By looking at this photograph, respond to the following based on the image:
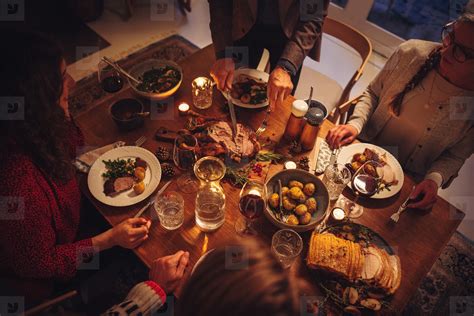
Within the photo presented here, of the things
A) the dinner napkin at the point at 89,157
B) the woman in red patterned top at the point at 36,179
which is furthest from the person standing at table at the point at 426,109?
the woman in red patterned top at the point at 36,179

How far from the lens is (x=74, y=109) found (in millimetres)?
3137

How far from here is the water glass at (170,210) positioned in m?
1.43

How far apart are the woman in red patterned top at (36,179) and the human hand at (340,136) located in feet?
3.24

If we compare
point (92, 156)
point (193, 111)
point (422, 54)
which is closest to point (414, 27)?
point (422, 54)

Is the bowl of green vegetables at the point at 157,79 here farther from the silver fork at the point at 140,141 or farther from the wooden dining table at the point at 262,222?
the silver fork at the point at 140,141

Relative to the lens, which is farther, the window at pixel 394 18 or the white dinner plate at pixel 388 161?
the window at pixel 394 18

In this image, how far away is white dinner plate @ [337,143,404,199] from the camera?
1574mm

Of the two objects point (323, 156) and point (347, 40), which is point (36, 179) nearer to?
point (323, 156)

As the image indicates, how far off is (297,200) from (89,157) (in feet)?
3.27

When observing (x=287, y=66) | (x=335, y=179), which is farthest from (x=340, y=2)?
(x=335, y=179)

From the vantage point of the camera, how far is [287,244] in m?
1.38

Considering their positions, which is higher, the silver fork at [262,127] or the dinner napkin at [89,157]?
the silver fork at [262,127]

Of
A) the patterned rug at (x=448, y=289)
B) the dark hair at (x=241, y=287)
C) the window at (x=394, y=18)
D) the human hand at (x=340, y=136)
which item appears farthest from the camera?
the window at (x=394, y=18)

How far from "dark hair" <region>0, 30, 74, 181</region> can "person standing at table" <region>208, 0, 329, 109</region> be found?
0.85m
